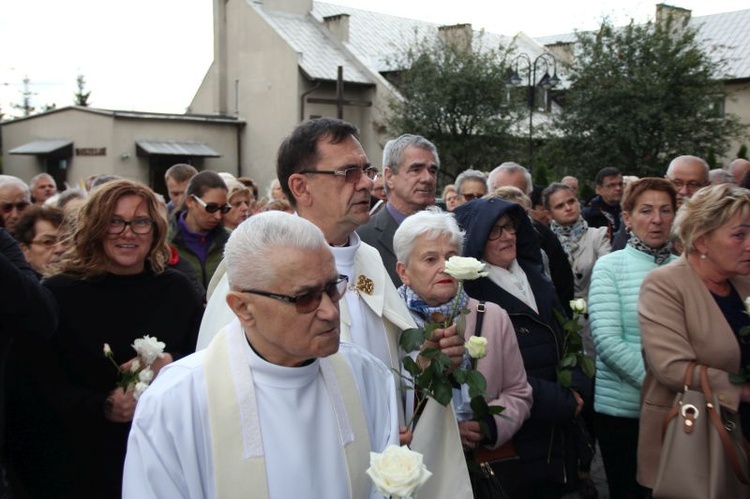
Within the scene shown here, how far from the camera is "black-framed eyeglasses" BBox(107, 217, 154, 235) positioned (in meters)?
3.88

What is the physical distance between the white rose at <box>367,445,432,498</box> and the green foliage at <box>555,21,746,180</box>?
76.2 ft

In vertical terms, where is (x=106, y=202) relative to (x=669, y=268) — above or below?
above

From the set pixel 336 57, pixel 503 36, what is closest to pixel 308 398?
pixel 336 57

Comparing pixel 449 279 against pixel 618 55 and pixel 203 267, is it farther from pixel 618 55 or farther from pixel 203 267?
pixel 618 55

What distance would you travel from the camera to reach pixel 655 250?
5082mm

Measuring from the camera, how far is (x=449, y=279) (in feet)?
12.5

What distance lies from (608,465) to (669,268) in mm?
1384

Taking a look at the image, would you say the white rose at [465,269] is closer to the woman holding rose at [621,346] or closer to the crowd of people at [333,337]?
the crowd of people at [333,337]

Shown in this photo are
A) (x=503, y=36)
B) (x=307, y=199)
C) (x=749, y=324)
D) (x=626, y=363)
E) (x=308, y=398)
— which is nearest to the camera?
(x=308, y=398)

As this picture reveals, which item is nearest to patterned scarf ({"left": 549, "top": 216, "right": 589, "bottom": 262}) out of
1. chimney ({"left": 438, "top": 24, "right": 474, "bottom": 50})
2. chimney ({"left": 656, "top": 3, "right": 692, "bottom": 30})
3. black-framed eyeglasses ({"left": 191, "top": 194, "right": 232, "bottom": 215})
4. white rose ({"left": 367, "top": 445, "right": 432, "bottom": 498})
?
black-framed eyeglasses ({"left": 191, "top": 194, "right": 232, "bottom": 215})

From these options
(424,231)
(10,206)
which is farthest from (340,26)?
(424,231)

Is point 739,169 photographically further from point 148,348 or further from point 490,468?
point 148,348

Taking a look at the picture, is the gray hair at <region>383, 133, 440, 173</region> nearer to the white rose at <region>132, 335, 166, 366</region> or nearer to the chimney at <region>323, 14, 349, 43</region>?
the white rose at <region>132, 335, 166, 366</region>

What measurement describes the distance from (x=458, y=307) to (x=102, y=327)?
1700mm
